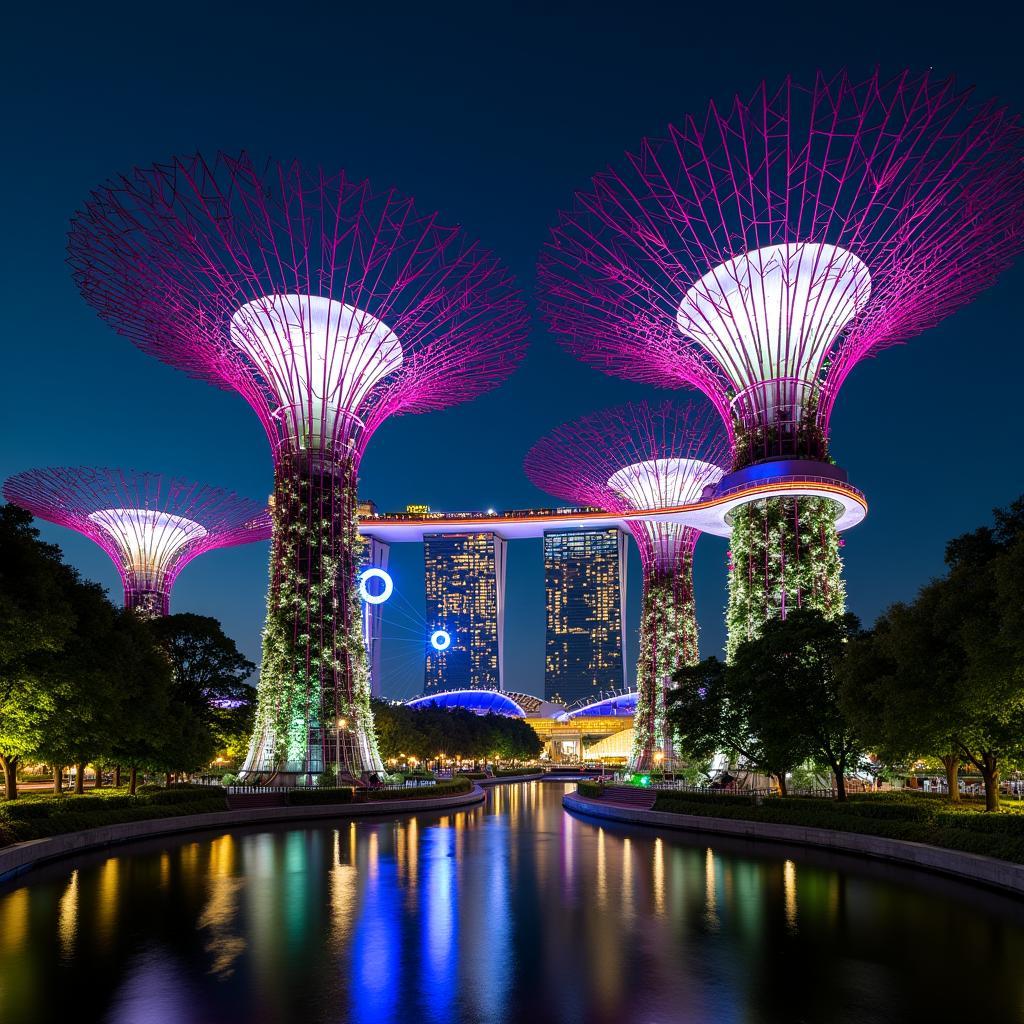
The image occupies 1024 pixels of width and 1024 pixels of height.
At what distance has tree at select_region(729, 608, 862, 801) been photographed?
33.7m

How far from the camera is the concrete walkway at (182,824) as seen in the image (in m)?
22.5

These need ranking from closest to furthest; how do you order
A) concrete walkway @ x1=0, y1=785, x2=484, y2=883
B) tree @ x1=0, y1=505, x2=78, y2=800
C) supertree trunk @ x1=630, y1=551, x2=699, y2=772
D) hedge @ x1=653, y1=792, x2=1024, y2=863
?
hedge @ x1=653, y1=792, x2=1024, y2=863 < concrete walkway @ x1=0, y1=785, x2=484, y2=883 < tree @ x1=0, y1=505, x2=78, y2=800 < supertree trunk @ x1=630, y1=551, x2=699, y2=772

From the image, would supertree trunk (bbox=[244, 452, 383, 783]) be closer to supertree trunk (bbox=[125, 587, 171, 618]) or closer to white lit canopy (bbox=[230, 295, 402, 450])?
white lit canopy (bbox=[230, 295, 402, 450])

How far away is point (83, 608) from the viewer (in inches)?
1243

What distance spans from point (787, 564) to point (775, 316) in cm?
1113

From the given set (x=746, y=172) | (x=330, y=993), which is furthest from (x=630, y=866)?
(x=746, y=172)

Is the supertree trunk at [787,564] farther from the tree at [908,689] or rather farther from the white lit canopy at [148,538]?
the white lit canopy at [148,538]

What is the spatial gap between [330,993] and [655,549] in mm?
57363

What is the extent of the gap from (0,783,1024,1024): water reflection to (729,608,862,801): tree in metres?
9.65

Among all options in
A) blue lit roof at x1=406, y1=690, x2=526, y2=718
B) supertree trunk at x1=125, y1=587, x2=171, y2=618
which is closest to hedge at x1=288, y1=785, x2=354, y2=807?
supertree trunk at x1=125, y1=587, x2=171, y2=618

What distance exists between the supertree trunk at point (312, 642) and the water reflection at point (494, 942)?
21178 millimetres

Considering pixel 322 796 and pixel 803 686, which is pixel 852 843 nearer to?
pixel 803 686

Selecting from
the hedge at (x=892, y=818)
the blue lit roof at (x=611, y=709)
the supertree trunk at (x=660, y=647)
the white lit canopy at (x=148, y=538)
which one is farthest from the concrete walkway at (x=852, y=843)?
the blue lit roof at (x=611, y=709)

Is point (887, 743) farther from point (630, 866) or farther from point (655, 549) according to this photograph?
point (655, 549)
